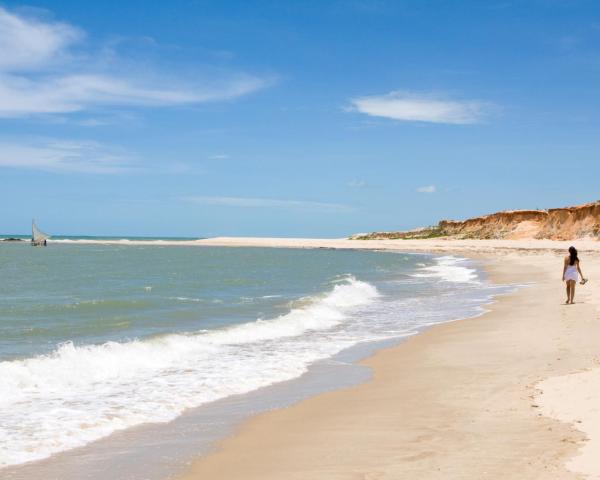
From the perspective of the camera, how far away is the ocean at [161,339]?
8305 millimetres

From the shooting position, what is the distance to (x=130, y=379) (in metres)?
10.5

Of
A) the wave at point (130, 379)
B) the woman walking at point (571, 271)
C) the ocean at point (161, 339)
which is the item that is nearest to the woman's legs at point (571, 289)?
the woman walking at point (571, 271)

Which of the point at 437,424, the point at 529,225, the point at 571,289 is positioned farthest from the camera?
the point at 529,225

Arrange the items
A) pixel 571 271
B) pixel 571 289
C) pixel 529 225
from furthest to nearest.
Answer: pixel 529 225 → pixel 571 289 → pixel 571 271

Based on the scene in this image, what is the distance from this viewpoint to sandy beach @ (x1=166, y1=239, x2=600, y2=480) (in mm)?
5676

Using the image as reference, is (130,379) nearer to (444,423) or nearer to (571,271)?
(444,423)

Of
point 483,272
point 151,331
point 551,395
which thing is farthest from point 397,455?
point 483,272

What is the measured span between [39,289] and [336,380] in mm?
21248

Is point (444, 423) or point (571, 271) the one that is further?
point (571, 271)

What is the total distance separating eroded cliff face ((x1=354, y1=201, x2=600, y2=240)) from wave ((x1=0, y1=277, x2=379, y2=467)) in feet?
207

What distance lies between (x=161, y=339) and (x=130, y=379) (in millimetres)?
3668

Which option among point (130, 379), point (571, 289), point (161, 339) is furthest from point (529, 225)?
point (130, 379)

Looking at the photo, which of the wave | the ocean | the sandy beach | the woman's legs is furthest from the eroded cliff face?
the sandy beach

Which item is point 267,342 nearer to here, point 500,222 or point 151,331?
point 151,331
